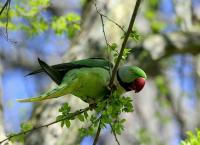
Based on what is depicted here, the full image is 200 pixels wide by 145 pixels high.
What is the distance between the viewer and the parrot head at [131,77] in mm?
2840

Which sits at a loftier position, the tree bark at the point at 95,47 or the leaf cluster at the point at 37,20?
the leaf cluster at the point at 37,20

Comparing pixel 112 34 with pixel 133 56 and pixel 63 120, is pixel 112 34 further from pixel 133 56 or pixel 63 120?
pixel 63 120

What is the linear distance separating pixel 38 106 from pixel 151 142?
302cm

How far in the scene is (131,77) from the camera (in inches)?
112

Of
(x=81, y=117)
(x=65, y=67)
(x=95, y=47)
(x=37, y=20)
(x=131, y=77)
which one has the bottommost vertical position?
(x=81, y=117)

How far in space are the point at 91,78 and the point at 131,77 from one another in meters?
0.22

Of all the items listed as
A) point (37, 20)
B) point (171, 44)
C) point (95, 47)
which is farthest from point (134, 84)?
point (171, 44)

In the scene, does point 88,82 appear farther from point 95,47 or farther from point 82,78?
point 95,47

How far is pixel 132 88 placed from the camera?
287 cm

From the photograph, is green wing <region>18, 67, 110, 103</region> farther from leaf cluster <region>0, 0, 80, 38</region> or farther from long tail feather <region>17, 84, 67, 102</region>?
leaf cluster <region>0, 0, 80, 38</region>

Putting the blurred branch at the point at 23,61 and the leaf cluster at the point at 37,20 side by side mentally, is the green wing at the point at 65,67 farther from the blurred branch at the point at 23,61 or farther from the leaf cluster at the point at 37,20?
the blurred branch at the point at 23,61

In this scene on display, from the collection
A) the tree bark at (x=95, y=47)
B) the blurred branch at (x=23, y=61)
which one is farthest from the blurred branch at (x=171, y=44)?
the blurred branch at (x=23, y=61)

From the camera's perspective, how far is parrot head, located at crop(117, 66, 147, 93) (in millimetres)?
2840

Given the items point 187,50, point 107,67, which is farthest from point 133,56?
point 107,67
